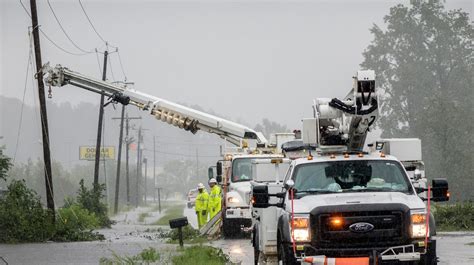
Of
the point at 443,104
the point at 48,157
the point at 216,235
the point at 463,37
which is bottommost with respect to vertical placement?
the point at 216,235

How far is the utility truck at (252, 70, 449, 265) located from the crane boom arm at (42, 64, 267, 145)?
19604mm

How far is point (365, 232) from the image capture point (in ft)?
45.9

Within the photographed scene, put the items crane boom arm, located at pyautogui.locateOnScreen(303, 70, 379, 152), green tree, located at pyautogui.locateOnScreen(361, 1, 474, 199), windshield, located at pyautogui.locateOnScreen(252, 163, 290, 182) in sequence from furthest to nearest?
green tree, located at pyautogui.locateOnScreen(361, 1, 474, 199) → windshield, located at pyautogui.locateOnScreen(252, 163, 290, 182) → crane boom arm, located at pyautogui.locateOnScreen(303, 70, 379, 152)

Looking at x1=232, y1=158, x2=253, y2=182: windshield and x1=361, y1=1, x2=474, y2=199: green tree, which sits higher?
x1=361, y1=1, x2=474, y2=199: green tree

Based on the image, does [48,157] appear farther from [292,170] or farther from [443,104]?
[443,104]

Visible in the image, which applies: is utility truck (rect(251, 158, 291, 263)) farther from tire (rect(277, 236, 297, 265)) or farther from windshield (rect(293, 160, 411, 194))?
tire (rect(277, 236, 297, 265))

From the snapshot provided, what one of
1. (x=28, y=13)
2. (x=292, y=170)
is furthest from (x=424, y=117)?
(x=292, y=170)

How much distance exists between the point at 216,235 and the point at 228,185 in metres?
1.53

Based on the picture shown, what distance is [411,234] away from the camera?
1398cm

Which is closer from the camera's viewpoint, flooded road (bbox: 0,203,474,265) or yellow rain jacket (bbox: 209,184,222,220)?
flooded road (bbox: 0,203,474,265)

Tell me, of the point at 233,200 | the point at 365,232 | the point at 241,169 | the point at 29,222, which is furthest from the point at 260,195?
the point at 29,222

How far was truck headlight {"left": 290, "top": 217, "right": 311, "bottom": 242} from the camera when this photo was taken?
1423 centimetres

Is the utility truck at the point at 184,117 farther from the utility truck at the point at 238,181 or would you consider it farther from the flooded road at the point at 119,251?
the flooded road at the point at 119,251

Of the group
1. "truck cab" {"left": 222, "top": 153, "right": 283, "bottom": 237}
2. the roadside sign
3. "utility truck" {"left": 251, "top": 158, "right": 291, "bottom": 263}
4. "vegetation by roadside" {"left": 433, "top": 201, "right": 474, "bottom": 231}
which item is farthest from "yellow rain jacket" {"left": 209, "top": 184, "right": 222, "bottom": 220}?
the roadside sign
